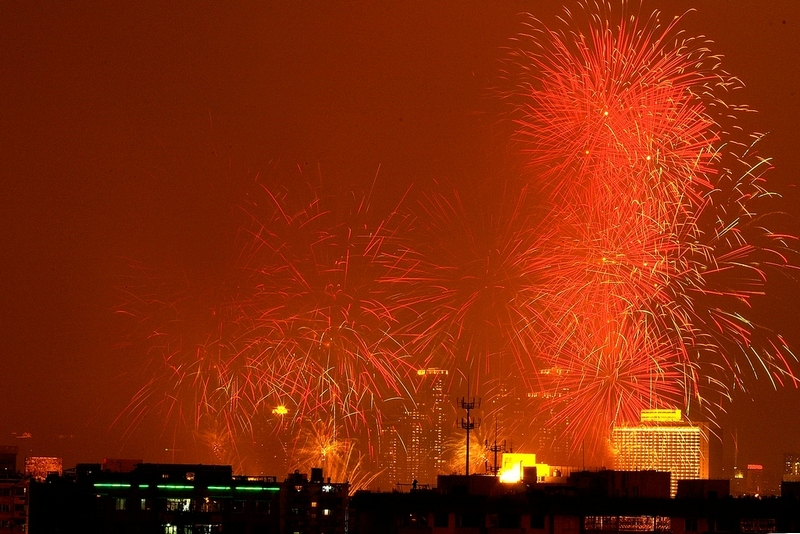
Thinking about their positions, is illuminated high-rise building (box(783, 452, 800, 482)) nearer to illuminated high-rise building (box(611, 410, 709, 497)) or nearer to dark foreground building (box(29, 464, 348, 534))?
illuminated high-rise building (box(611, 410, 709, 497))

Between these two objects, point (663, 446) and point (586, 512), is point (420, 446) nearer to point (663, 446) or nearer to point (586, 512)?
point (663, 446)

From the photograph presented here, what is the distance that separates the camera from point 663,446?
120 metres

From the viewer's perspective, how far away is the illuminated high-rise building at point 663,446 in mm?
111600

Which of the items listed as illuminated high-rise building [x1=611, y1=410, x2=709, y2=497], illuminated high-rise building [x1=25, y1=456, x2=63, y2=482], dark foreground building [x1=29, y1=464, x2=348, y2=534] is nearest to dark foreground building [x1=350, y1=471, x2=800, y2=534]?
dark foreground building [x1=29, y1=464, x2=348, y2=534]

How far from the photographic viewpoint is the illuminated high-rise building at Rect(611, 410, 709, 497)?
112 meters

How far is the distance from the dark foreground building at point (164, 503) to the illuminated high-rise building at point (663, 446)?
2048 inches

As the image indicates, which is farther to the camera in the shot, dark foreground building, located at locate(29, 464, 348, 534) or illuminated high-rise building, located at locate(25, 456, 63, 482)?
illuminated high-rise building, located at locate(25, 456, 63, 482)

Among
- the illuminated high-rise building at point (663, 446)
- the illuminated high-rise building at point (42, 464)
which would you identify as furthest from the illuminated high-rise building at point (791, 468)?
the illuminated high-rise building at point (42, 464)

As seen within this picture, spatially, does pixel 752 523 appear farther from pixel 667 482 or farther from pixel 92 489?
pixel 92 489

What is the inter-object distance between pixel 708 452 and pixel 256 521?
9620 cm

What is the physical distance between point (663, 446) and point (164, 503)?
77.0 metres

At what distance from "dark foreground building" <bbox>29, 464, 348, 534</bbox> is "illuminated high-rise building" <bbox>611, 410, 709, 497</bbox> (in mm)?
52007

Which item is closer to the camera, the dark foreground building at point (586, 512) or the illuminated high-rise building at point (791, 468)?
the dark foreground building at point (586, 512)

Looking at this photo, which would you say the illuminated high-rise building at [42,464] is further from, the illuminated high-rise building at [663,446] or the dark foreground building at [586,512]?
the dark foreground building at [586,512]
